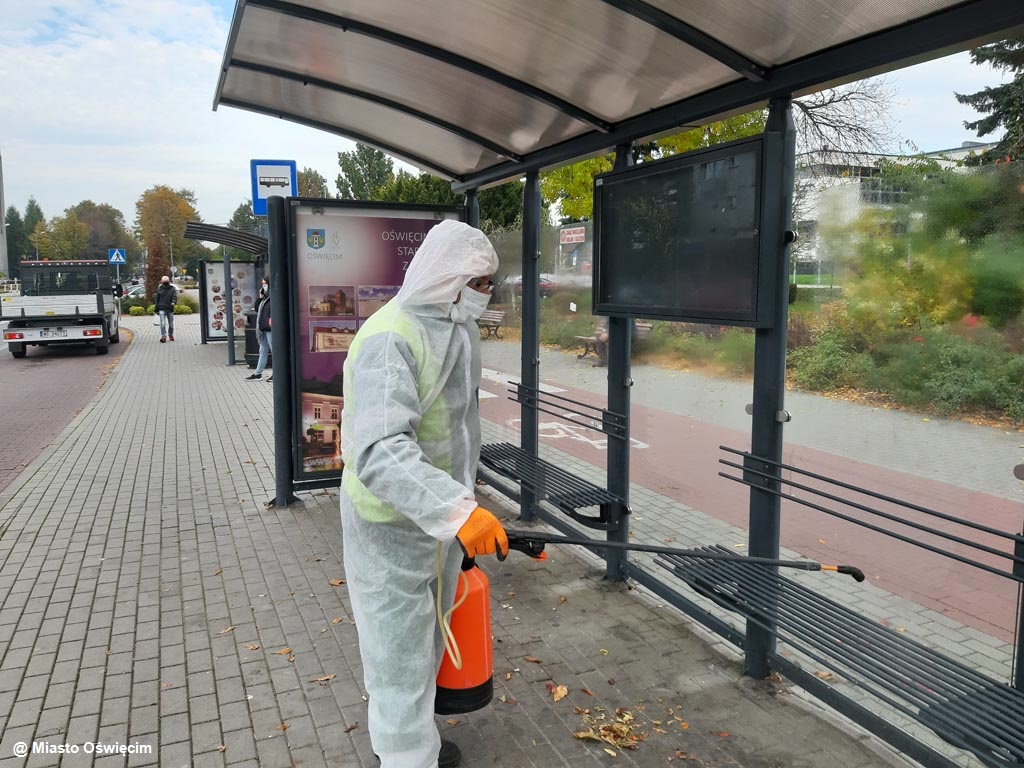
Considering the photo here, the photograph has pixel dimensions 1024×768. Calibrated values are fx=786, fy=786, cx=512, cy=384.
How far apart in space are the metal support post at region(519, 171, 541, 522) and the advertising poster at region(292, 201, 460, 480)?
3.32 ft

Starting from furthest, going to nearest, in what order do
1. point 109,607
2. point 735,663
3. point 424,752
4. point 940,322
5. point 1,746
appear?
point 109,607
point 735,663
point 1,746
point 940,322
point 424,752

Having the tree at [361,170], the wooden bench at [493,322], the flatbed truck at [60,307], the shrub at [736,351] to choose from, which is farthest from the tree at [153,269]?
the shrub at [736,351]

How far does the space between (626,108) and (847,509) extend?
2557mm

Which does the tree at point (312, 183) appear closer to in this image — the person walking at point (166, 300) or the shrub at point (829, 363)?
the person walking at point (166, 300)

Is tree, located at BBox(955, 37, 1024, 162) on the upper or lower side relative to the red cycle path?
upper

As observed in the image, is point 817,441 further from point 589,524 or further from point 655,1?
point 655,1

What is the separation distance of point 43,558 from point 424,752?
12.4ft

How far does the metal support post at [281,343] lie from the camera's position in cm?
575

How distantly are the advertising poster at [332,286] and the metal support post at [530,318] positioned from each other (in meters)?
1.01

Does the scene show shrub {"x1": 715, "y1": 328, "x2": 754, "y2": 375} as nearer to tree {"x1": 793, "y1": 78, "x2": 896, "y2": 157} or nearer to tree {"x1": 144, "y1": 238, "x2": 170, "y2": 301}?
tree {"x1": 793, "y1": 78, "x2": 896, "y2": 157}

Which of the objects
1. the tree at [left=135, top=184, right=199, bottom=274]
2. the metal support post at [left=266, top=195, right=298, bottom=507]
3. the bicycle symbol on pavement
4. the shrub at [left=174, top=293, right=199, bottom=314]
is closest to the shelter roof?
the metal support post at [left=266, top=195, right=298, bottom=507]

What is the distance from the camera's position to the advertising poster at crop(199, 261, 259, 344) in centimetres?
1744

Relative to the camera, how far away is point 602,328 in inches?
199

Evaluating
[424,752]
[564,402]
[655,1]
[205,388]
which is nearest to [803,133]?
[655,1]
